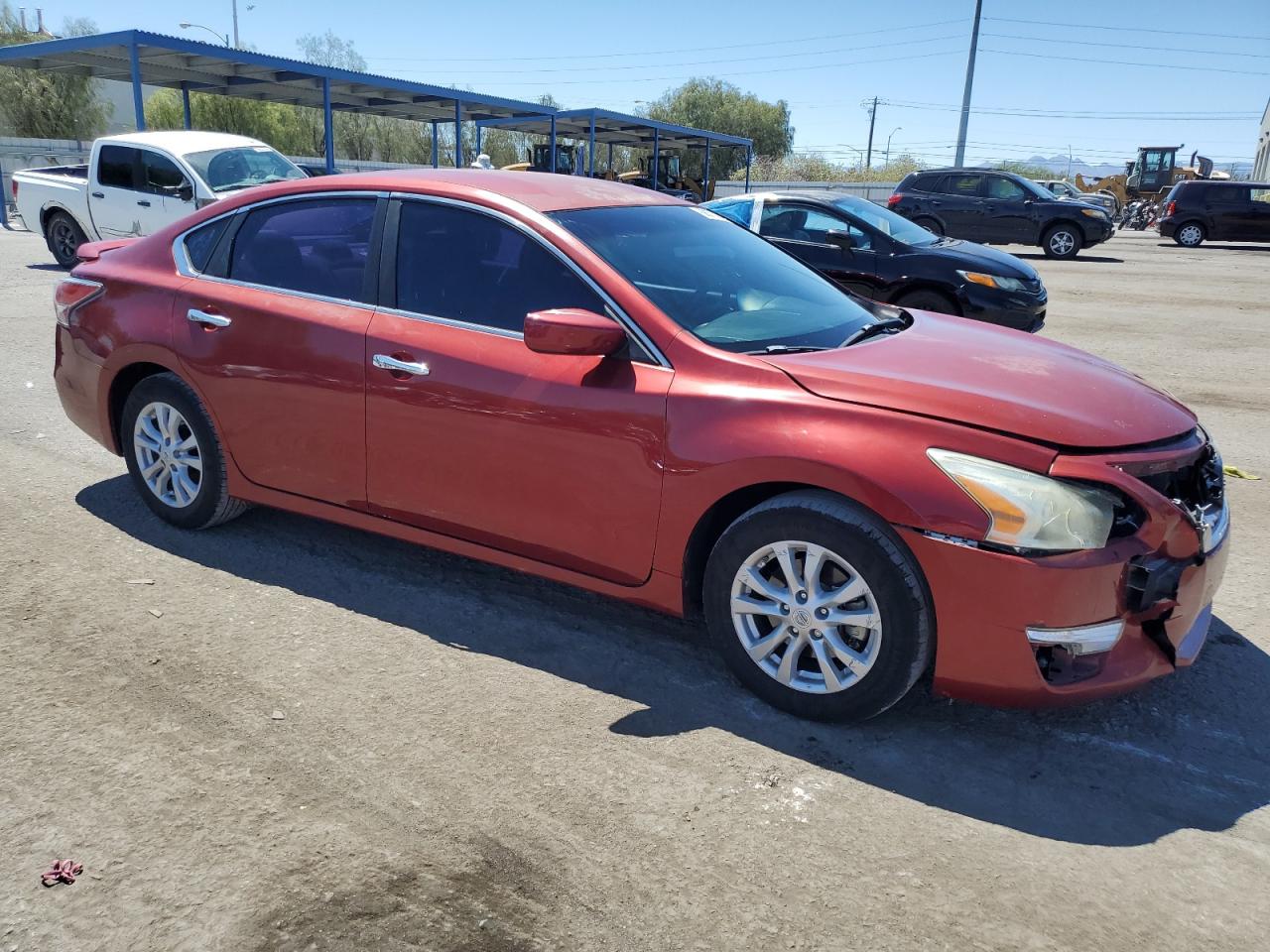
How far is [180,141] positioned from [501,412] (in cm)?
1170

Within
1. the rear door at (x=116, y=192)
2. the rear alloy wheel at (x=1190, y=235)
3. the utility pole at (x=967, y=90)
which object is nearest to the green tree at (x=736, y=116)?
the utility pole at (x=967, y=90)

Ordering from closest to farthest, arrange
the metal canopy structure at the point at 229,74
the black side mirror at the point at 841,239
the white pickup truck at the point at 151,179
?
the black side mirror at the point at 841,239 → the white pickup truck at the point at 151,179 → the metal canopy structure at the point at 229,74

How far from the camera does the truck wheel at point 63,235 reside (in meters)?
14.5

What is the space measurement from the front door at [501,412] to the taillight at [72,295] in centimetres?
176

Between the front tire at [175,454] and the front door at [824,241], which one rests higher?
the front door at [824,241]

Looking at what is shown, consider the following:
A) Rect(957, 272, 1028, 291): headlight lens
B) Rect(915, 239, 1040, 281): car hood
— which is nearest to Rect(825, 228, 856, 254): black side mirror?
Rect(915, 239, 1040, 281): car hood

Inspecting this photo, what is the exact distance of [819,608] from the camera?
121 inches

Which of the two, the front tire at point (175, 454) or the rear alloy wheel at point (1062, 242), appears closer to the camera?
the front tire at point (175, 454)

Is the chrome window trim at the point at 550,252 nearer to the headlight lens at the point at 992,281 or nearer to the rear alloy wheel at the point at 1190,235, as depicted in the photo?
the headlight lens at the point at 992,281

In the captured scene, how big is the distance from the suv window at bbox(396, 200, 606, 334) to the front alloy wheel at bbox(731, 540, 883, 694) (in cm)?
110

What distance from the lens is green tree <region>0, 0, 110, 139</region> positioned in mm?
44719

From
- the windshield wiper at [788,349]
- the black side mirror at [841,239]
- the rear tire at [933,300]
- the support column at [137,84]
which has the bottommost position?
the rear tire at [933,300]

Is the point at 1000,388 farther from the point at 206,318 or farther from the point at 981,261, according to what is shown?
the point at 981,261

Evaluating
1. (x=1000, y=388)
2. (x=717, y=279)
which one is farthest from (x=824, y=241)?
(x=1000, y=388)
